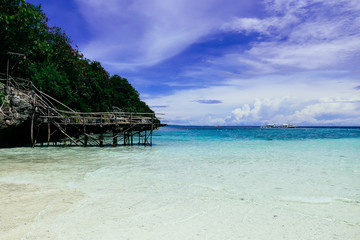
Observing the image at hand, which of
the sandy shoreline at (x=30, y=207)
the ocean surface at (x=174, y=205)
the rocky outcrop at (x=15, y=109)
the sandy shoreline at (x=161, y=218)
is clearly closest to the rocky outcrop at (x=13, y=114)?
the rocky outcrop at (x=15, y=109)

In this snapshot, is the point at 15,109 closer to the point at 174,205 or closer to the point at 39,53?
the point at 39,53

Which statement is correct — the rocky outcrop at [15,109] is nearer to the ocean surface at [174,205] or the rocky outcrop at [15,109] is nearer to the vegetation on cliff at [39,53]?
the vegetation on cliff at [39,53]

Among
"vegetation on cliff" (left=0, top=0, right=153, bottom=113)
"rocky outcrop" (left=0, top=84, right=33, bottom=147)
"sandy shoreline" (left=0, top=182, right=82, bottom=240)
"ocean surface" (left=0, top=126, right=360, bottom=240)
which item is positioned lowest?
"ocean surface" (left=0, top=126, right=360, bottom=240)

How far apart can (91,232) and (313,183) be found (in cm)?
824

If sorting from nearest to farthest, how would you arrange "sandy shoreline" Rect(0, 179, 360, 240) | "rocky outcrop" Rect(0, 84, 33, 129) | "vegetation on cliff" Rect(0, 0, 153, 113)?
"sandy shoreline" Rect(0, 179, 360, 240) < "rocky outcrop" Rect(0, 84, 33, 129) < "vegetation on cliff" Rect(0, 0, 153, 113)

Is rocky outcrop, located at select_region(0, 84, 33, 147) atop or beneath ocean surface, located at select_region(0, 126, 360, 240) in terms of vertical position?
atop

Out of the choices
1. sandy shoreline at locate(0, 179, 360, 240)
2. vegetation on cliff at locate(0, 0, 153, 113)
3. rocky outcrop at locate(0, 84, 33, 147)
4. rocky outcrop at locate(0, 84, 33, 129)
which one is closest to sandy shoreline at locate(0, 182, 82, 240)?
sandy shoreline at locate(0, 179, 360, 240)

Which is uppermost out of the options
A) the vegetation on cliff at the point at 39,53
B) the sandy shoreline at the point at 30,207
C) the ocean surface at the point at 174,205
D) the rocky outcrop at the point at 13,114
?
the vegetation on cliff at the point at 39,53

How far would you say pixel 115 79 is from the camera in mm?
63188

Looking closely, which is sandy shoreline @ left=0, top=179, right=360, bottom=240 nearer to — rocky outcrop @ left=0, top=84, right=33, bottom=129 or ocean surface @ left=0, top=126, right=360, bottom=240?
ocean surface @ left=0, top=126, right=360, bottom=240

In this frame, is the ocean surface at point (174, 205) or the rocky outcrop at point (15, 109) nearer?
the ocean surface at point (174, 205)

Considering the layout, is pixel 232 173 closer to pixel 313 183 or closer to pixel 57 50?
pixel 313 183

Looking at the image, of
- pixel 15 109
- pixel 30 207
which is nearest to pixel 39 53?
pixel 15 109

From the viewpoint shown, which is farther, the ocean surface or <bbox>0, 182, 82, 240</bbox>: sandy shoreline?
the ocean surface
